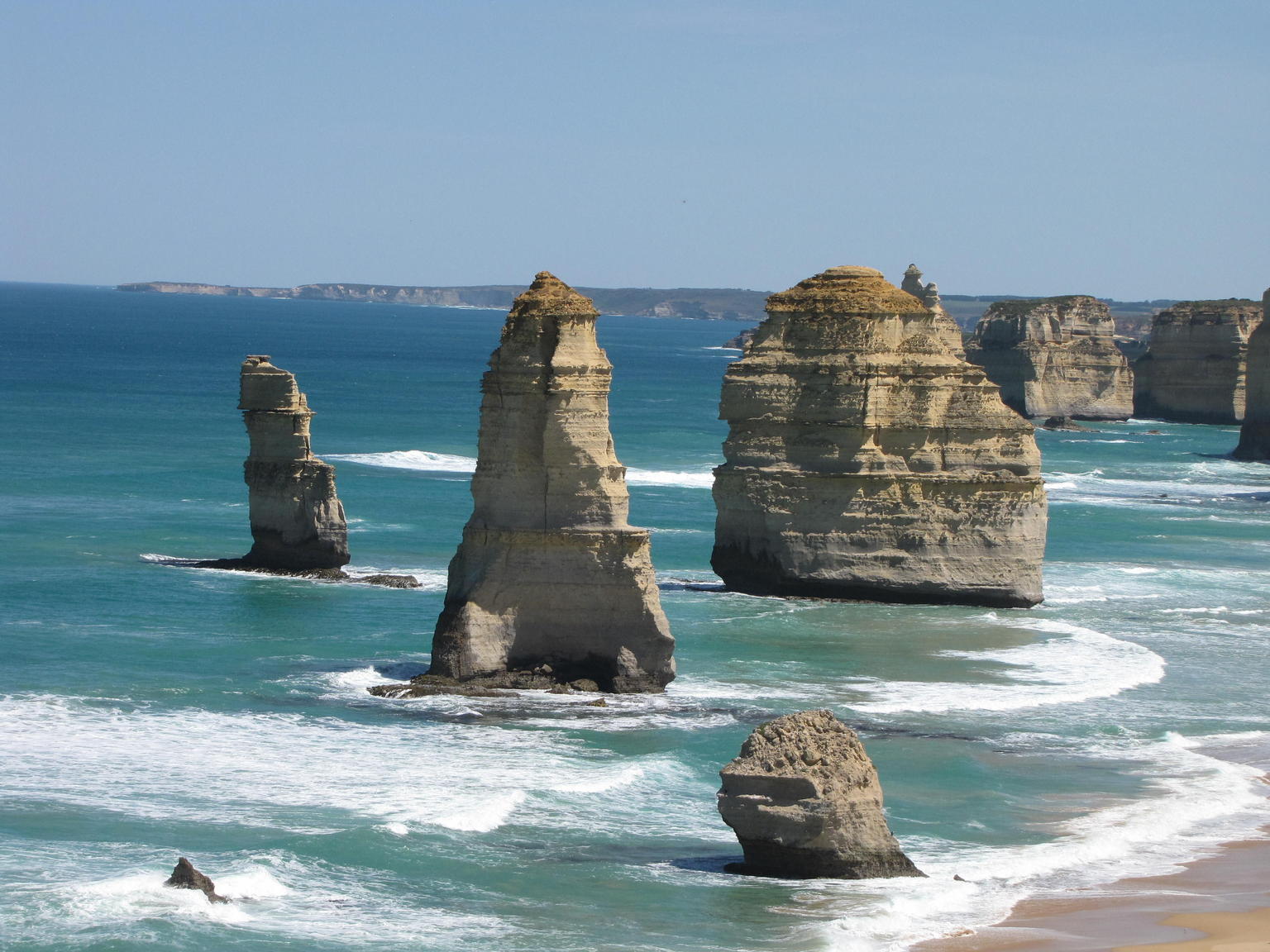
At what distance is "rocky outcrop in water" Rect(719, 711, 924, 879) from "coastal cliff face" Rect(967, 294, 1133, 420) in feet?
295

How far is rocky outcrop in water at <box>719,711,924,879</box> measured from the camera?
2031 centimetres

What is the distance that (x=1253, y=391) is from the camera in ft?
281

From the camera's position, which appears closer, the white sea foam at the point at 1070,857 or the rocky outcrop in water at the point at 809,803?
the white sea foam at the point at 1070,857

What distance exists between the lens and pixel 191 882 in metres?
20.0

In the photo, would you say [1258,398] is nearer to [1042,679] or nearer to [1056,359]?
[1056,359]

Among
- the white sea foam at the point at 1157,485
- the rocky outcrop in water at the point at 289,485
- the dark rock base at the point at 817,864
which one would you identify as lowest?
the dark rock base at the point at 817,864

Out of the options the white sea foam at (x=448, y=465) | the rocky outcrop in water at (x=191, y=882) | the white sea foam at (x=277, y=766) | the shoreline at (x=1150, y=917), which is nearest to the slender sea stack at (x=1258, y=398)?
the white sea foam at (x=448, y=465)

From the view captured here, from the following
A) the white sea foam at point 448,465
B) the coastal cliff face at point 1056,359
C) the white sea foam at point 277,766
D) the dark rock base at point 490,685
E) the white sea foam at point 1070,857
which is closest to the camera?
the white sea foam at point 1070,857

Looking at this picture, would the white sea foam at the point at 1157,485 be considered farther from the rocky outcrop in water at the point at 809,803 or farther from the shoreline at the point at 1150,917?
the rocky outcrop in water at the point at 809,803

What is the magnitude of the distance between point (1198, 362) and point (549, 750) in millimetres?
92581

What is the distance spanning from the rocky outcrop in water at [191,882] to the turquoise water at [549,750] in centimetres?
Answer: 18

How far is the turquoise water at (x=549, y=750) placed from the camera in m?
20.0

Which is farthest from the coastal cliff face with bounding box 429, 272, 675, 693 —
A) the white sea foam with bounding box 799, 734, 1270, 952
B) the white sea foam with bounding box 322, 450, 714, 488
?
the white sea foam with bounding box 322, 450, 714, 488

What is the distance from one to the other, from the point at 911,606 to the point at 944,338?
18.9ft
